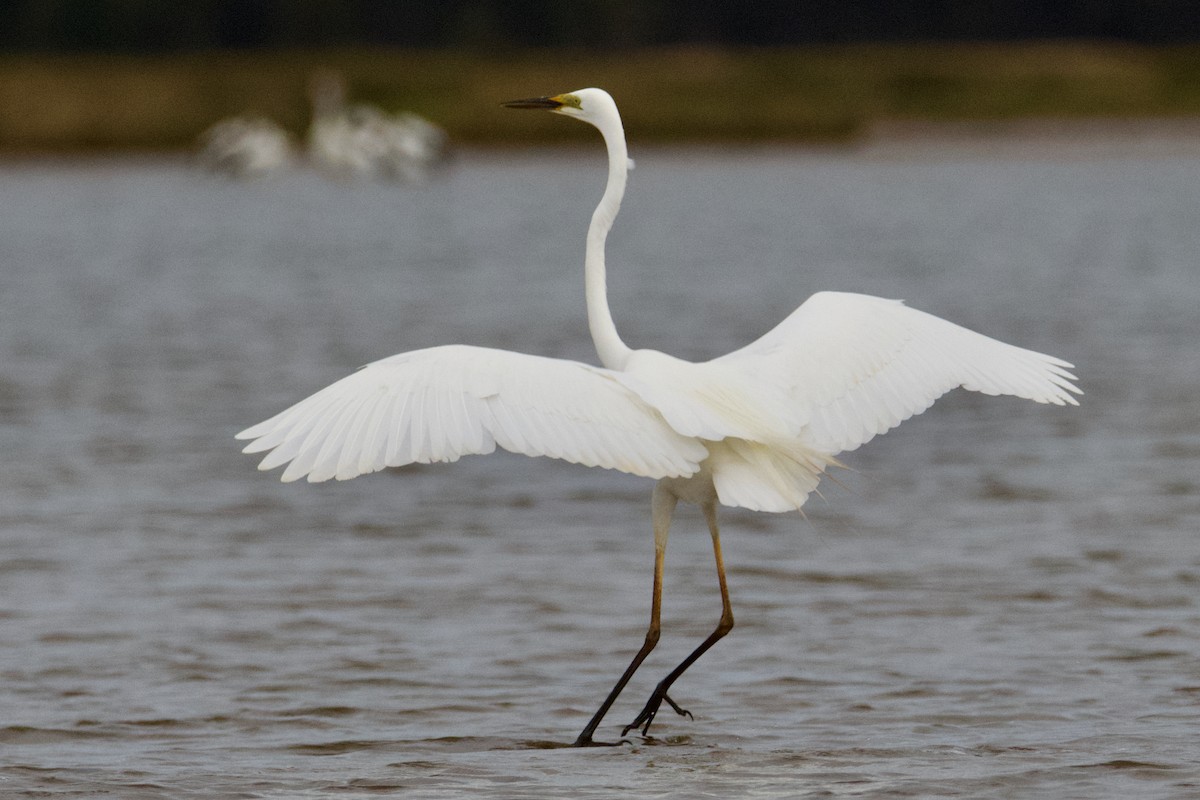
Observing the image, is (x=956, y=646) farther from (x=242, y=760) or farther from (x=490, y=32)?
(x=490, y=32)

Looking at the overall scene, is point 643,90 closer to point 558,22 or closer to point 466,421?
point 558,22

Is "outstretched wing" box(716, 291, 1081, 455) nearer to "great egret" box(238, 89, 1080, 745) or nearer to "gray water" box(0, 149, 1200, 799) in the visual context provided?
"great egret" box(238, 89, 1080, 745)

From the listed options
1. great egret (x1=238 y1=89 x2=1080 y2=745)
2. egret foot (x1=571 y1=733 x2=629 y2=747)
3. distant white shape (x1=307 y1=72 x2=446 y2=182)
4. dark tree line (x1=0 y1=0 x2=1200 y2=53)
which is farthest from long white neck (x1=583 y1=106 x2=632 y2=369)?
dark tree line (x1=0 y1=0 x2=1200 y2=53)

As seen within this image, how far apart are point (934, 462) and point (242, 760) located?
6490mm

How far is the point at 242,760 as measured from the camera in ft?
22.0

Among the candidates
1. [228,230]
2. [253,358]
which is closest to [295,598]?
[253,358]

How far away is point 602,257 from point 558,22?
69594 millimetres

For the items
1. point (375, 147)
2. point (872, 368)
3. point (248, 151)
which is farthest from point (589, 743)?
point (375, 147)

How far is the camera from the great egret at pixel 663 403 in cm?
623

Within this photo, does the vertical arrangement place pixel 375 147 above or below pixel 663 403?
above

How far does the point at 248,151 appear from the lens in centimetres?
4412

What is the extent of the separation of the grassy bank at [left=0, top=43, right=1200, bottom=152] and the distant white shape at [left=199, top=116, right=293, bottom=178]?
5.35 meters

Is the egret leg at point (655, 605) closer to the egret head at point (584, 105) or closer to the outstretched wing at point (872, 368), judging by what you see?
the outstretched wing at point (872, 368)

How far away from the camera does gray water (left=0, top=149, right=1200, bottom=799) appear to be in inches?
261
